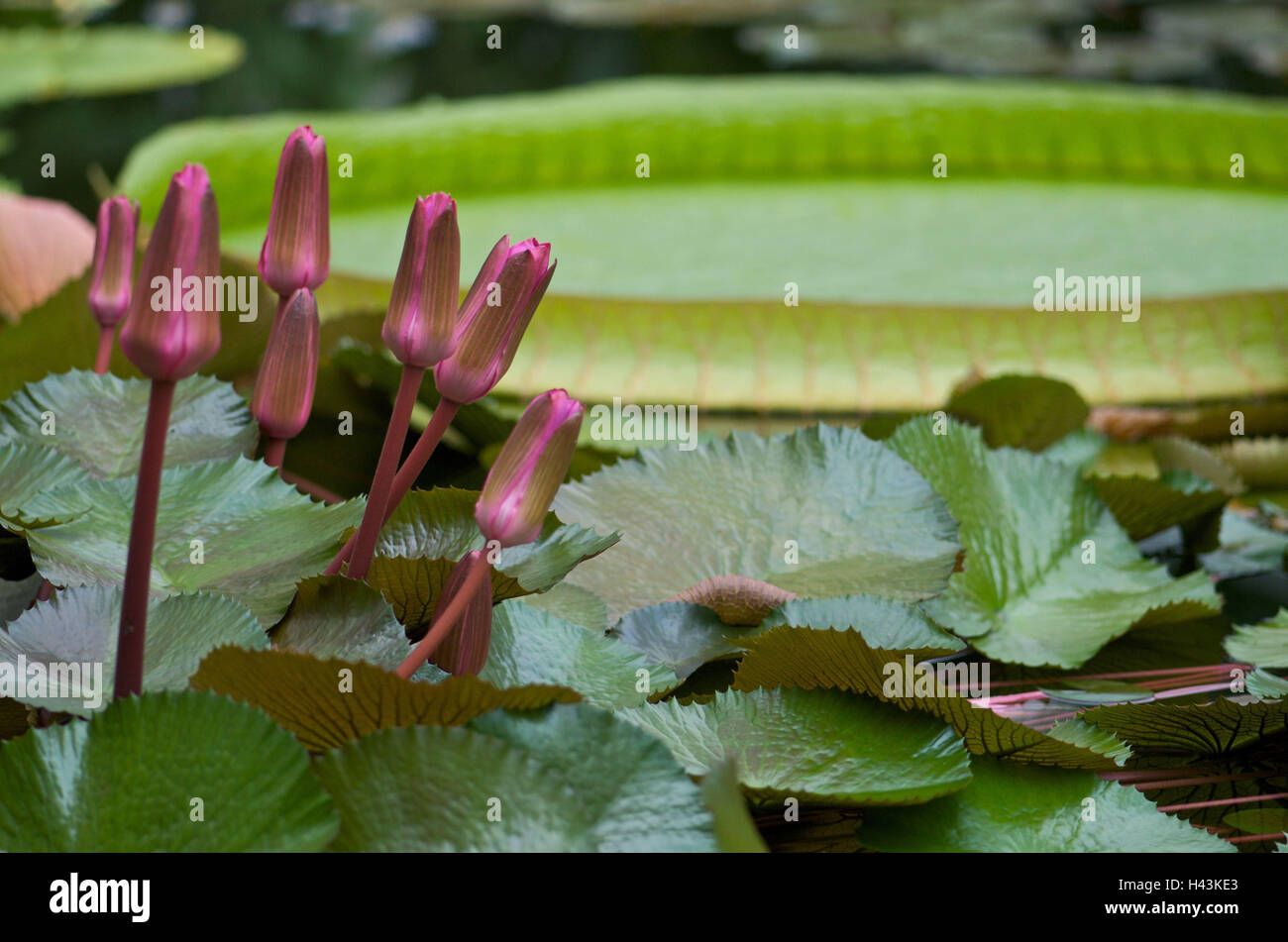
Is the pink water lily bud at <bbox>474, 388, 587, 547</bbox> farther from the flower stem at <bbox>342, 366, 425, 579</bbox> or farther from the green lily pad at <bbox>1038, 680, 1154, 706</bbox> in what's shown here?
the green lily pad at <bbox>1038, 680, 1154, 706</bbox>

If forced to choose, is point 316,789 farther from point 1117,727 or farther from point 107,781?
point 1117,727

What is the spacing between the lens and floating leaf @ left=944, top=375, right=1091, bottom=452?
1.33 ft

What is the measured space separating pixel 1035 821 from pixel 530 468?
0.40 ft

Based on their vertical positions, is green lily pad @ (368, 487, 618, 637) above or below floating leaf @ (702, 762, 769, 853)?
above

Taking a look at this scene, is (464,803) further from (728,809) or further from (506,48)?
(506,48)

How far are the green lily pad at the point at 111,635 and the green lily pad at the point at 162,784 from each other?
2 centimetres

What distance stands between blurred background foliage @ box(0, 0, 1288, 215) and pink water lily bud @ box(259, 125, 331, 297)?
178 cm

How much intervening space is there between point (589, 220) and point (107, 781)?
70 centimetres

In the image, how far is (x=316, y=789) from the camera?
0.18 meters

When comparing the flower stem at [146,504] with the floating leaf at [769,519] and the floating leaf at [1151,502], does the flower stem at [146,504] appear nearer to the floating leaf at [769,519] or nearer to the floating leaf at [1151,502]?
the floating leaf at [769,519]

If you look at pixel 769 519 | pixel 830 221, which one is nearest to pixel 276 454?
pixel 769 519

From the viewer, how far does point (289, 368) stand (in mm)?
226

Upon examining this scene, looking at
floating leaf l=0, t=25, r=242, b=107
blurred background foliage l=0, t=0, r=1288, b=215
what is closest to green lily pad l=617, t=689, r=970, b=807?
blurred background foliage l=0, t=0, r=1288, b=215

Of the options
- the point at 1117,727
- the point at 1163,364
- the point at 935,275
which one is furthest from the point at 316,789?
the point at 935,275
